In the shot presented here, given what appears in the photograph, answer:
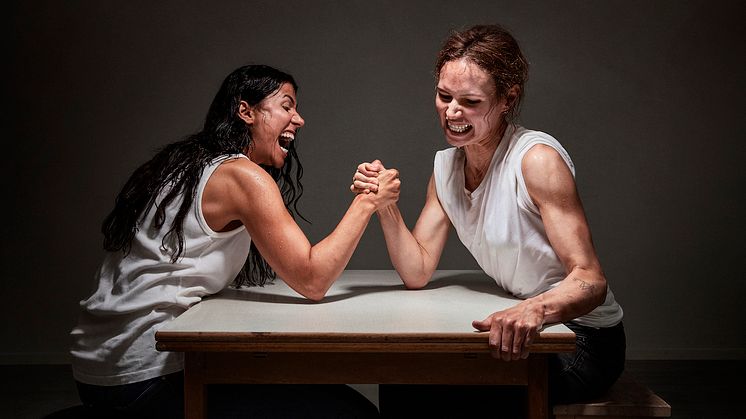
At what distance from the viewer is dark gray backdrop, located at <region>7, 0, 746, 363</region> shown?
4762 millimetres

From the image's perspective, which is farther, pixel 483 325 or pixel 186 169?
pixel 186 169

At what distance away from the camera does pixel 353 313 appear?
7.58ft

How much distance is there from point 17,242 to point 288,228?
298 cm

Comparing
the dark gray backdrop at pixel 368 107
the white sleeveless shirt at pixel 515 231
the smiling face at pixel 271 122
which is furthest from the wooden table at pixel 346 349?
the dark gray backdrop at pixel 368 107

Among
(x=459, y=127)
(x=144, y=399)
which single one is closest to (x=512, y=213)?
(x=459, y=127)

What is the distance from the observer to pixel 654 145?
484cm

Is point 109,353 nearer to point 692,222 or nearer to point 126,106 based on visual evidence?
point 126,106

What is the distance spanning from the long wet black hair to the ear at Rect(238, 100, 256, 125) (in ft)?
0.03

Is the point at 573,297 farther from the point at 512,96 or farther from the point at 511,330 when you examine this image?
the point at 512,96

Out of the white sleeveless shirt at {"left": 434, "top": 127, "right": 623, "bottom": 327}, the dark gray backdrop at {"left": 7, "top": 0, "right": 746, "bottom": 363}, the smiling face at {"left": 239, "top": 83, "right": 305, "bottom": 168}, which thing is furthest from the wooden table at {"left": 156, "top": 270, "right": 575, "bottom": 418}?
the dark gray backdrop at {"left": 7, "top": 0, "right": 746, "bottom": 363}

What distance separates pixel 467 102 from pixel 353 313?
0.71m

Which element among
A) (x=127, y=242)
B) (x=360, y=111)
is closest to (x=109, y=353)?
(x=127, y=242)

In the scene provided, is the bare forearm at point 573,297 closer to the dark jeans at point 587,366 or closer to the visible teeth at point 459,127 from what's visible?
the dark jeans at point 587,366

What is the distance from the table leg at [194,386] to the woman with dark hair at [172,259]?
228mm
